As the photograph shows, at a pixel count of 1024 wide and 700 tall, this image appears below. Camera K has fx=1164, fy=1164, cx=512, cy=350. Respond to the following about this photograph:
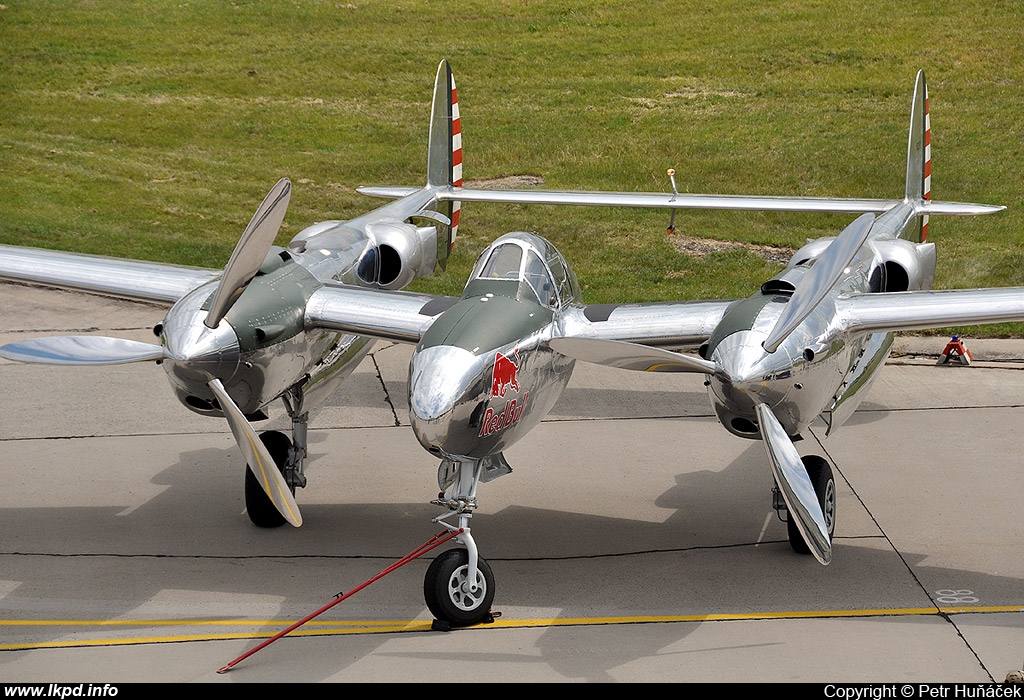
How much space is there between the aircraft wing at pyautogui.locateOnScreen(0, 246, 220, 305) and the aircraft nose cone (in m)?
3.15

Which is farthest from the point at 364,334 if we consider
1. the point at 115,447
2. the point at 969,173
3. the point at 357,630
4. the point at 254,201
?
→ the point at 969,173

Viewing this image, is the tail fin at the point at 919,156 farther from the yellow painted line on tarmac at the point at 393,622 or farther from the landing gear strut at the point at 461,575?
the landing gear strut at the point at 461,575

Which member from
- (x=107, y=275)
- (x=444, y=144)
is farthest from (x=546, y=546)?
(x=444, y=144)

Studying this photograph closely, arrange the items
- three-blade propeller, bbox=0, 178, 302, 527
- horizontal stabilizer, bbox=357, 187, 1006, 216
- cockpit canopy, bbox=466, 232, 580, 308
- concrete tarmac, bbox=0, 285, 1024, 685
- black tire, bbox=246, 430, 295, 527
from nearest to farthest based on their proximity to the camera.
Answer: concrete tarmac, bbox=0, 285, 1024, 685, three-blade propeller, bbox=0, 178, 302, 527, cockpit canopy, bbox=466, 232, 580, 308, black tire, bbox=246, 430, 295, 527, horizontal stabilizer, bbox=357, 187, 1006, 216

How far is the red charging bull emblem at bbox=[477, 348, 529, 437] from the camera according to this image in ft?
30.6

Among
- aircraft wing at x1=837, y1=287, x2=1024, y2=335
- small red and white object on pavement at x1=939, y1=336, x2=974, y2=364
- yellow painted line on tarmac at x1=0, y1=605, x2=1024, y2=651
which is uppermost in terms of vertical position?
aircraft wing at x1=837, y1=287, x2=1024, y2=335

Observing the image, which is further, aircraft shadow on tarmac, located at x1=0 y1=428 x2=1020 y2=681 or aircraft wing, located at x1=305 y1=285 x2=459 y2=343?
aircraft wing, located at x1=305 y1=285 x2=459 y2=343

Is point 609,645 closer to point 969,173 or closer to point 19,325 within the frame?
point 19,325

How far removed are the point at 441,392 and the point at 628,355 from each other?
1509mm

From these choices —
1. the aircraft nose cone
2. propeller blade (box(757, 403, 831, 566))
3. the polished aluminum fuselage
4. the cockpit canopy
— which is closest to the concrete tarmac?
propeller blade (box(757, 403, 831, 566))

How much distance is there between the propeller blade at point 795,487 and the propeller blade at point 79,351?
5.12m

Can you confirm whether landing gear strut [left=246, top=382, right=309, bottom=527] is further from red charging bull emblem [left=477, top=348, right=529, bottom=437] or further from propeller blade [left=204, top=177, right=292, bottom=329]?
red charging bull emblem [left=477, top=348, right=529, bottom=437]

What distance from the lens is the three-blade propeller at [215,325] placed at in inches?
365

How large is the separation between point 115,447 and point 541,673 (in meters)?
7.15
